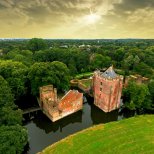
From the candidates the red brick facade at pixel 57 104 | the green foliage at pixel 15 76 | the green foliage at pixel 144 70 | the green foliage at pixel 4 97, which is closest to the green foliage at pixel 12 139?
the green foliage at pixel 4 97

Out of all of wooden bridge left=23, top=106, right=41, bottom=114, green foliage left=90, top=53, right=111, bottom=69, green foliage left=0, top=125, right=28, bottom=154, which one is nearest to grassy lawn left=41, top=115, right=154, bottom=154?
green foliage left=0, top=125, right=28, bottom=154

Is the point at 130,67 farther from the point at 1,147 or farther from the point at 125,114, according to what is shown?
the point at 1,147

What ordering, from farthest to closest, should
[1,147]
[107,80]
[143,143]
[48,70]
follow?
[48,70] → [107,80] → [143,143] → [1,147]

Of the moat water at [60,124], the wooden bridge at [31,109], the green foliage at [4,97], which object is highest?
the green foliage at [4,97]

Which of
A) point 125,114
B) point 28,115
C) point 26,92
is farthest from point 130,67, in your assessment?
point 28,115

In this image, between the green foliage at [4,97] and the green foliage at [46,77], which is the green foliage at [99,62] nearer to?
the green foliage at [46,77]

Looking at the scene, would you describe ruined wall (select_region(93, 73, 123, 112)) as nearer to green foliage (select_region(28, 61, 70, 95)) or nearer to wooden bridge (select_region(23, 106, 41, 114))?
green foliage (select_region(28, 61, 70, 95))
